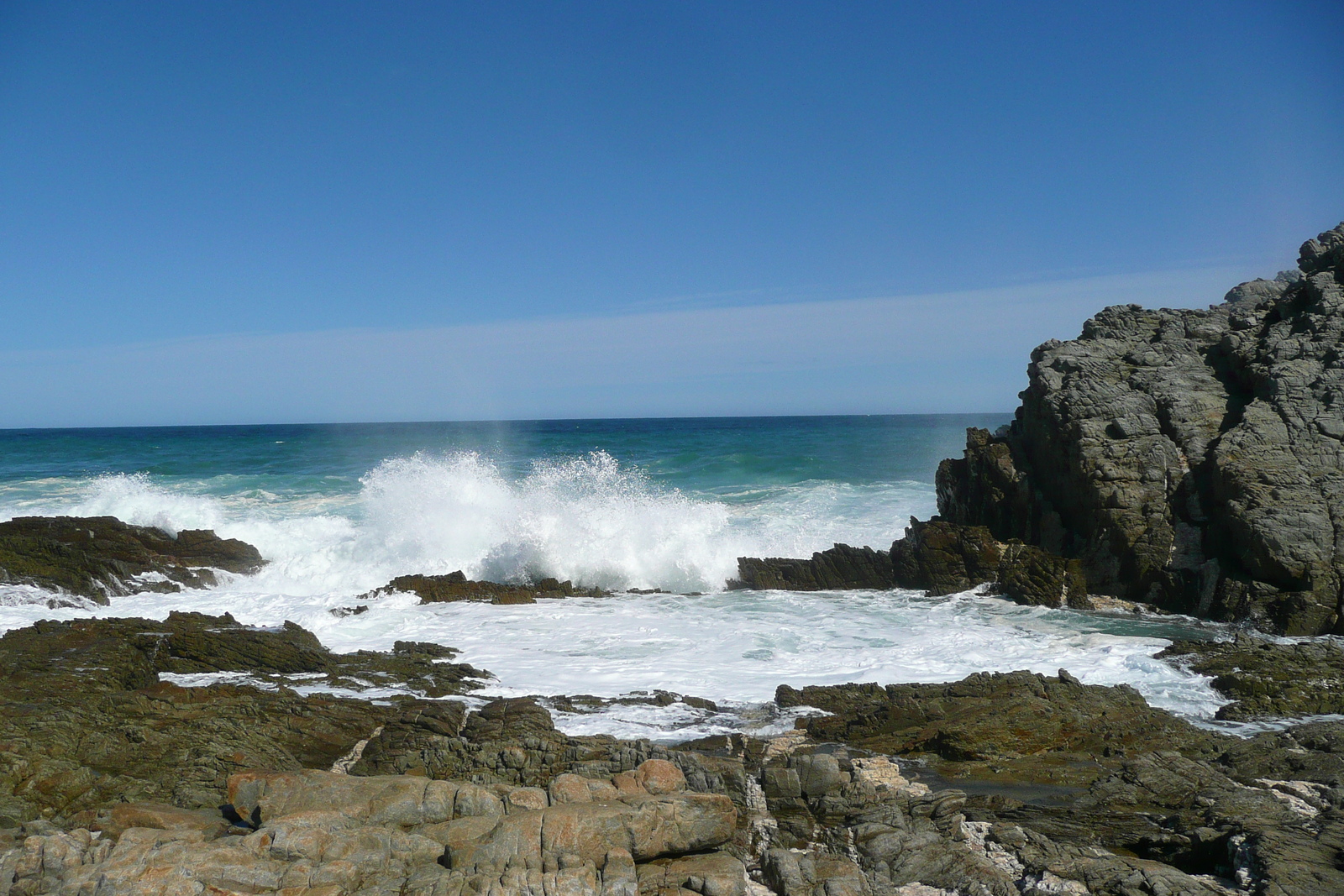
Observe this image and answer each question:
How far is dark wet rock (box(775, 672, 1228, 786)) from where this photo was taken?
746 centimetres

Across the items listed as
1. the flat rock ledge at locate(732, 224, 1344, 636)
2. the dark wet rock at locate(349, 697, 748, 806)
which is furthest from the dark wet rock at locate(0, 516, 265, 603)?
the flat rock ledge at locate(732, 224, 1344, 636)

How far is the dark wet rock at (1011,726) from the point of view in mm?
7461

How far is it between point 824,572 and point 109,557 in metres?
13.7

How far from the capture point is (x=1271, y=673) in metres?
9.34

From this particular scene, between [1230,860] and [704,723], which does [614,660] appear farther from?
[1230,860]

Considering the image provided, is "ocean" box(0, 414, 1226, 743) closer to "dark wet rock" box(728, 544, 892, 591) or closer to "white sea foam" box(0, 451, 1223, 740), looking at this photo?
"white sea foam" box(0, 451, 1223, 740)

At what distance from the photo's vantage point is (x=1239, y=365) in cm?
1494

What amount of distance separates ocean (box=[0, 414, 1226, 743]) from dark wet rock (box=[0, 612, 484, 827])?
63 cm

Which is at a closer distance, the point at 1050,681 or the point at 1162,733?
the point at 1162,733

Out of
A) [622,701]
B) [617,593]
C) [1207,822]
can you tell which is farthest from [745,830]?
[617,593]

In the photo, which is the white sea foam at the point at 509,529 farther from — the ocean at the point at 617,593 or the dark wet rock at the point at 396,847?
the dark wet rock at the point at 396,847

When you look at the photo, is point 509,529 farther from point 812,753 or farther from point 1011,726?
point 1011,726

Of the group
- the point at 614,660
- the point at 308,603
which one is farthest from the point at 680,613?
the point at 308,603

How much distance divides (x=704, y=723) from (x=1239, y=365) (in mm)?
12680
